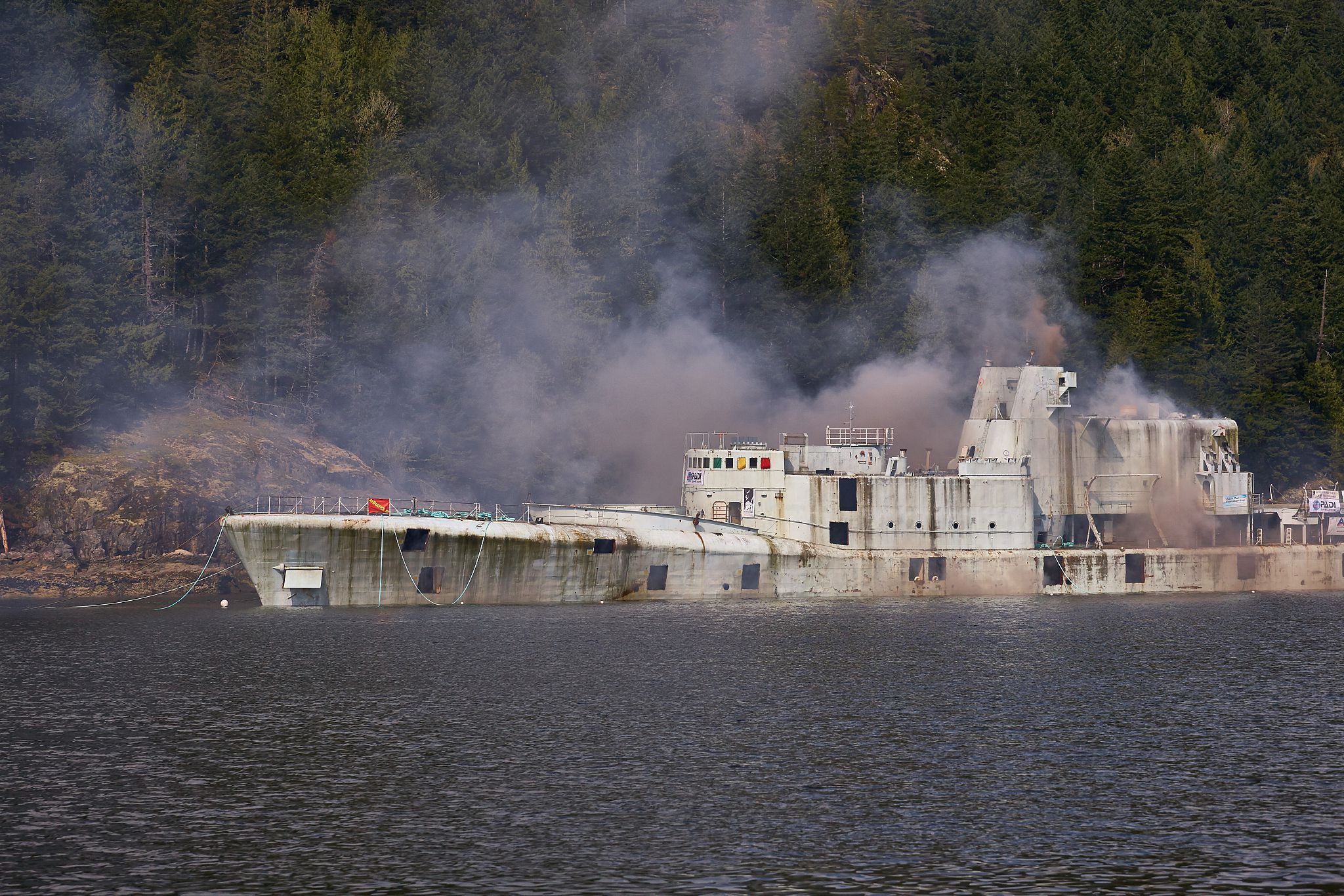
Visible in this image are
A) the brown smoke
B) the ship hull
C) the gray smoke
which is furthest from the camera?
the gray smoke

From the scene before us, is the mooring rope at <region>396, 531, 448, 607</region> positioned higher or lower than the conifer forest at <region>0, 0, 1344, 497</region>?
lower

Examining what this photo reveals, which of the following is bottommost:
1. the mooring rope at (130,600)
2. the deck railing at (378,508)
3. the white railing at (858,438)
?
the mooring rope at (130,600)

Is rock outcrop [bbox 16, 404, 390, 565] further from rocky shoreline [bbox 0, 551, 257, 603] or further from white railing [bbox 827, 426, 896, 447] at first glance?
white railing [bbox 827, 426, 896, 447]

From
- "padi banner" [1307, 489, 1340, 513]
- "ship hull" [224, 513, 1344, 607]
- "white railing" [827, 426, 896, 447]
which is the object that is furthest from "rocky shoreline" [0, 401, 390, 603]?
"padi banner" [1307, 489, 1340, 513]

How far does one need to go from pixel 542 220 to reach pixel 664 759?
69971 millimetres

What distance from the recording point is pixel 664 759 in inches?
1219

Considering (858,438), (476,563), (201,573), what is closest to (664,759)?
(476,563)

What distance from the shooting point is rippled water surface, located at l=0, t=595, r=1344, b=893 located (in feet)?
75.7

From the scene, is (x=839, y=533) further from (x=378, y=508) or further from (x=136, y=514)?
(x=136, y=514)

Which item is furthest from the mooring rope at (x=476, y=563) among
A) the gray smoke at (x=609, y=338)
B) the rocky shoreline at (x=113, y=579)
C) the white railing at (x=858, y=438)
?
the gray smoke at (x=609, y=338)

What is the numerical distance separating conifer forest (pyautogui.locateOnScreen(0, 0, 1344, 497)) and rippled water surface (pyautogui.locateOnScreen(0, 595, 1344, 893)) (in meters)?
34.9

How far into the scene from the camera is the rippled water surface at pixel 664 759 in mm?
23062

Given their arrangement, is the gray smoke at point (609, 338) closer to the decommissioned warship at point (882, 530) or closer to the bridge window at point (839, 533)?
the decommissioned warship at point (882, 530)

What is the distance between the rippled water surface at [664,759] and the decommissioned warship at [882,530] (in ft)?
18.7
